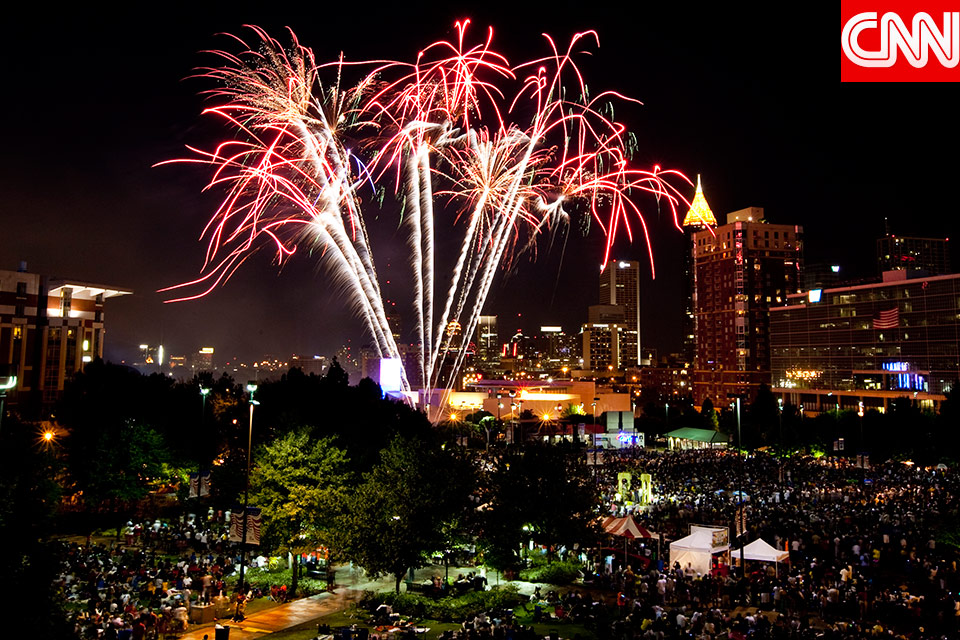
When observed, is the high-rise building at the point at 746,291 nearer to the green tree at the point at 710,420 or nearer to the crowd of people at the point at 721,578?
the green tree at the point at 710,420

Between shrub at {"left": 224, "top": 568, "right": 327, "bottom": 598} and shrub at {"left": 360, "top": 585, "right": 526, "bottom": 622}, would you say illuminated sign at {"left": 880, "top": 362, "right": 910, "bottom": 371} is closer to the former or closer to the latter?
shrub at {"left": 360, "top": 585, "right": 526, "bottom": 622}

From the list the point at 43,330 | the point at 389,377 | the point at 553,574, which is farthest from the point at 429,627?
the point at 389,377

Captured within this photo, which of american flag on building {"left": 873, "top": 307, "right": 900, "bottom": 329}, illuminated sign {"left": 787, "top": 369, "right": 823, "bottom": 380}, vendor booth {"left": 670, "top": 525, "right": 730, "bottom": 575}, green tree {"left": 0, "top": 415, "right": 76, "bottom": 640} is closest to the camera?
green tree {"left": 0, "top": 415, "right": 76, "bottom": 640}

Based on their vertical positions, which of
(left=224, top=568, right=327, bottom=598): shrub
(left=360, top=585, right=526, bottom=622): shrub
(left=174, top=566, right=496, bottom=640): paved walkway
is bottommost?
(left=174, top=566, right=496, bottom=640): paved walkway

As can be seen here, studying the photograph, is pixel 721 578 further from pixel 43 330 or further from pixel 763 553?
pixel 43 330

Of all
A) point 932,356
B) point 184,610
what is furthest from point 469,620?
point 932,356

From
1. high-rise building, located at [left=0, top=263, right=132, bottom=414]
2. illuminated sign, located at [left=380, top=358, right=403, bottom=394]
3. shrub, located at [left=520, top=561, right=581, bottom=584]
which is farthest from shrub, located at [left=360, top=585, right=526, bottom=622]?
illuminated sign, located at [left=380, top=358, right=403, bottom=394]
